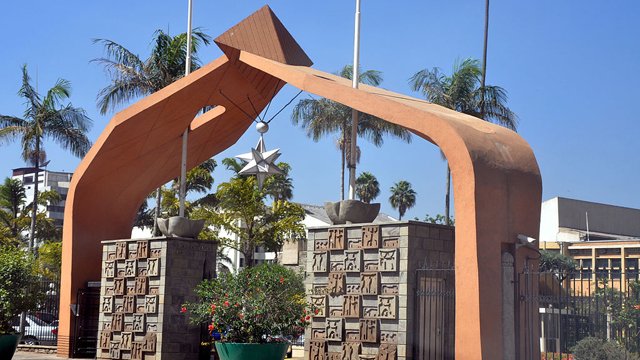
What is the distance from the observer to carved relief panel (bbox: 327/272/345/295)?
46.6ft

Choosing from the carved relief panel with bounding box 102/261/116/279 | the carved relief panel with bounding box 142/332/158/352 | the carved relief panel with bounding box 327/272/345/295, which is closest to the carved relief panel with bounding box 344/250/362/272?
the carved relief panel with bounding box 327/272/345/295

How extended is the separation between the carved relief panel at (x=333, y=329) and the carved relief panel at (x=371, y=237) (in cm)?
140

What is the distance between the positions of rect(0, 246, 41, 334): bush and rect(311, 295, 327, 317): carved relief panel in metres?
6.88

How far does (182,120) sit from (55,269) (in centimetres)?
2248

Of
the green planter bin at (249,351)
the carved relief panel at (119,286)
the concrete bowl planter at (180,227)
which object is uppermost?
the concrete bowl planter at (180,227)

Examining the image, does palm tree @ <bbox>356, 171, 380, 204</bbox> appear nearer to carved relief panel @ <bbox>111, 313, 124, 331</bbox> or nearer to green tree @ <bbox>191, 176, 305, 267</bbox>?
green tree @ <bbox>191, 176, 305, 267</bbox>

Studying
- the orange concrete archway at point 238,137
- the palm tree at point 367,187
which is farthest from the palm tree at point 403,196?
the orange concrete archway at point 238,137

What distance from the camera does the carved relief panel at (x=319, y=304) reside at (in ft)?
47.2

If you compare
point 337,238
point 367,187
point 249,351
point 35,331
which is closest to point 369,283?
point 337,238

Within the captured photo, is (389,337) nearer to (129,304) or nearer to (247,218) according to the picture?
(129,304)

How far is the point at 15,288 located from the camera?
17859 mm

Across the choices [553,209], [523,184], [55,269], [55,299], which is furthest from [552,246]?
[523,184]

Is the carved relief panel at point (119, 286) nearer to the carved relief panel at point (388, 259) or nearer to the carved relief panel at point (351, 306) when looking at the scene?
the carved relief panel at point (351, 306)

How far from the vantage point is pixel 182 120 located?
1827 centimetres
